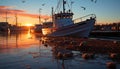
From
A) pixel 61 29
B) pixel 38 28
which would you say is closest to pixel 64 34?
pixel 61 29

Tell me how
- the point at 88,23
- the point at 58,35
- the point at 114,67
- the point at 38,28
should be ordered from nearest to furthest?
the point at 114,67, the point at 88,23, the point at 58,35, the point at 38,28

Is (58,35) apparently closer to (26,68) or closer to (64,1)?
(64,1)

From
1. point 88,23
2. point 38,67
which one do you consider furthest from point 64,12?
point 38,67

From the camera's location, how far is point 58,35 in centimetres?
5269

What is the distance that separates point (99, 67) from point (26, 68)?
4.22m

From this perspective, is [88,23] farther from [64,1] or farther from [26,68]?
[26,68]

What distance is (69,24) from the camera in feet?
167

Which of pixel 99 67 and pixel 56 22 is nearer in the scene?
pixel 99 67

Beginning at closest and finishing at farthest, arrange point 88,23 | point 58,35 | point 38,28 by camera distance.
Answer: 1. point 88,23
2. point 58,35
3. point 38,28

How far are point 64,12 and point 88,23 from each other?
267 inches

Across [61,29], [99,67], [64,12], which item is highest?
[64,12]

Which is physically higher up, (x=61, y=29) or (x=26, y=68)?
(x=61, y=29)

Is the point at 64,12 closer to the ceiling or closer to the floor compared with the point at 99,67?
closer to the ceiling

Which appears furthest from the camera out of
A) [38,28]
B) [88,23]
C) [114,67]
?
[38,28]
